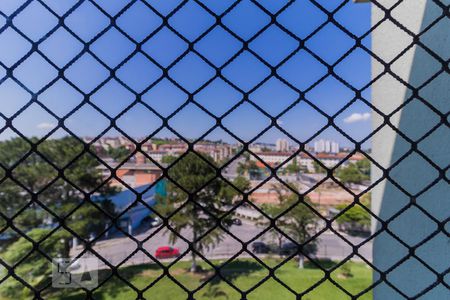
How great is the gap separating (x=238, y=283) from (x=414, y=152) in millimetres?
6756

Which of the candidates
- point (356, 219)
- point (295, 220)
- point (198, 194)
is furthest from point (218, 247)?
point (356, 219)

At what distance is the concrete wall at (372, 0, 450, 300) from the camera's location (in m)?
0.75

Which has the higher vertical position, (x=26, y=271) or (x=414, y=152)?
(x=414, y=152)

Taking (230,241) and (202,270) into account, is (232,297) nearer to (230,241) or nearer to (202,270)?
(202,270)

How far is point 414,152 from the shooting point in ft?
2.74

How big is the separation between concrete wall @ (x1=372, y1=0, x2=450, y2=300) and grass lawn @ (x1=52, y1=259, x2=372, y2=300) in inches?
211

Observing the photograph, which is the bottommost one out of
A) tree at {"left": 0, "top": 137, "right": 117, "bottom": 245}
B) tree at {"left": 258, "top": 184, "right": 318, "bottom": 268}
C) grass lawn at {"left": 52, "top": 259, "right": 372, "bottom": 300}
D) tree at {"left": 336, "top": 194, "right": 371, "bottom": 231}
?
grass lawn at {"left": 52, "top": 259, "right": 372, "bottom": 300}

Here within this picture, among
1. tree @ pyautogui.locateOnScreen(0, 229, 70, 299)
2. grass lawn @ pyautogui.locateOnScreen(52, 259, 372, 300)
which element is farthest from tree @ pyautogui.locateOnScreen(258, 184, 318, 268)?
tree @ pyautogui.locateOnScreen(0, 229, 70, 299)

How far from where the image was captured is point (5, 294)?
18.0 feet

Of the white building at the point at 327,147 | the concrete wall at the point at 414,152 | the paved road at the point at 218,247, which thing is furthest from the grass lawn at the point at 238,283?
the concrete wall at the point at 414,152

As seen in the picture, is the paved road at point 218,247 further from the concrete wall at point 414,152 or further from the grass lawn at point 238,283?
the concrete wall at point 414,152

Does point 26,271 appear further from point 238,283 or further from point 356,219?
point 356,219

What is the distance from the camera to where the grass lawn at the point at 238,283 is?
21.2 feet

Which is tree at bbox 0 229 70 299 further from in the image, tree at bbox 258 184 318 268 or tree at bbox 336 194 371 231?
tree at bbox 336 194 371 231
